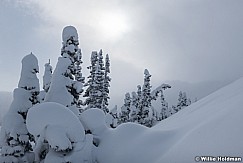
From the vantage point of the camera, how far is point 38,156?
14.7m

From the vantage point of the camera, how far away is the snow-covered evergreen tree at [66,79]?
19175 millimetres

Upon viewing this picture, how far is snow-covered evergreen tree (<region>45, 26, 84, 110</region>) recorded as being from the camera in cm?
1917

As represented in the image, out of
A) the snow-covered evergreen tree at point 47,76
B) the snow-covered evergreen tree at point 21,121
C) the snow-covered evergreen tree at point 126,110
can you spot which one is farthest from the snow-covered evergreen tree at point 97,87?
the snow-covered evergreen tree at point 21,121

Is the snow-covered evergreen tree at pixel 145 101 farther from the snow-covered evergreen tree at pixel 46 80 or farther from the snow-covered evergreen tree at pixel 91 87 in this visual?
the snow-covered evergreen tree at pixel 46 80

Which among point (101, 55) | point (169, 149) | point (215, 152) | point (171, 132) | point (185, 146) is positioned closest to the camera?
point (215, 152)

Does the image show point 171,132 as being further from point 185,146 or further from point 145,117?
point 145,117

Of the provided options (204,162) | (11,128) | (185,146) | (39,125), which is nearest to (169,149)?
(185,146)

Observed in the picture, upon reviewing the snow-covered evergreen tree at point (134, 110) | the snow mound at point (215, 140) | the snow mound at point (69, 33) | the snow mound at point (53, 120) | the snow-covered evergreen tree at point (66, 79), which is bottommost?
the snow mound at point (215, 140)

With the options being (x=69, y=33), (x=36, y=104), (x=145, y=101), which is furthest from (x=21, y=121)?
(x=145, y=101)

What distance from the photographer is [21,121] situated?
54.1 feet

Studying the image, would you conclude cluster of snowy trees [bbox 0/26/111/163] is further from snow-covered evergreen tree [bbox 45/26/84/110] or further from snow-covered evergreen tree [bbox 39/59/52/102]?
snow-covered evergreen tree [bbox 39/59/52/102]

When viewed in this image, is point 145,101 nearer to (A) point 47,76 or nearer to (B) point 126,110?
(B) point 126,110

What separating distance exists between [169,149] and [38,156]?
26.1ft

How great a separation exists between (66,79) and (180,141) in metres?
11.8
